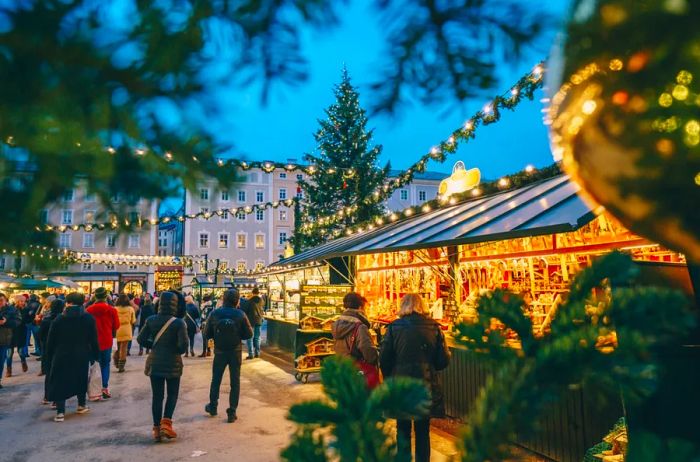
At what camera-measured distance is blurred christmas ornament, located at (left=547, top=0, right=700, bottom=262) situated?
0.59 m

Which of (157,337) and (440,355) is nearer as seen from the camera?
(440,355)

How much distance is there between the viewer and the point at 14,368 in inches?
453

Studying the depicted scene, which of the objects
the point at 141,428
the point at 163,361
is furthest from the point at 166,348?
the point at 141,428

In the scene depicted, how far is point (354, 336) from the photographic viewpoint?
17.3 ft

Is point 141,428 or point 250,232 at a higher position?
point 250,232

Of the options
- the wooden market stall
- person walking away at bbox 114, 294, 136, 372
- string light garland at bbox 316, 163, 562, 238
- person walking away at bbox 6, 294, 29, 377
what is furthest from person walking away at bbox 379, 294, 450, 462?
person walking away at bbox 6, 294, 29, 377

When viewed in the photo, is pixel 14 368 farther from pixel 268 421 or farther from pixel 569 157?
pixel 569 157

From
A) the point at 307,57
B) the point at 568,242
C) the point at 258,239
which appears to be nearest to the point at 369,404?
the point at 307,57

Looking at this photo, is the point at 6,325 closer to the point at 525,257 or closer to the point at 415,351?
the point at 415,351

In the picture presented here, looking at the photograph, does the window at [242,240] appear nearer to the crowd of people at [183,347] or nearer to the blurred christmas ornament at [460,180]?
the crowd of people at [183,347]

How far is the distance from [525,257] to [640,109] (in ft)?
25.9

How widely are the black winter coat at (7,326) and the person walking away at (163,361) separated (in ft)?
16.2

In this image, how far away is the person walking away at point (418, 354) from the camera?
414 cm

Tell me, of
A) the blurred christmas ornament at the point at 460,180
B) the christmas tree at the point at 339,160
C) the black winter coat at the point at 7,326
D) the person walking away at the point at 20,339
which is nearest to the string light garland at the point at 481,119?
the blurred christmas ornament at the point at 460,180
